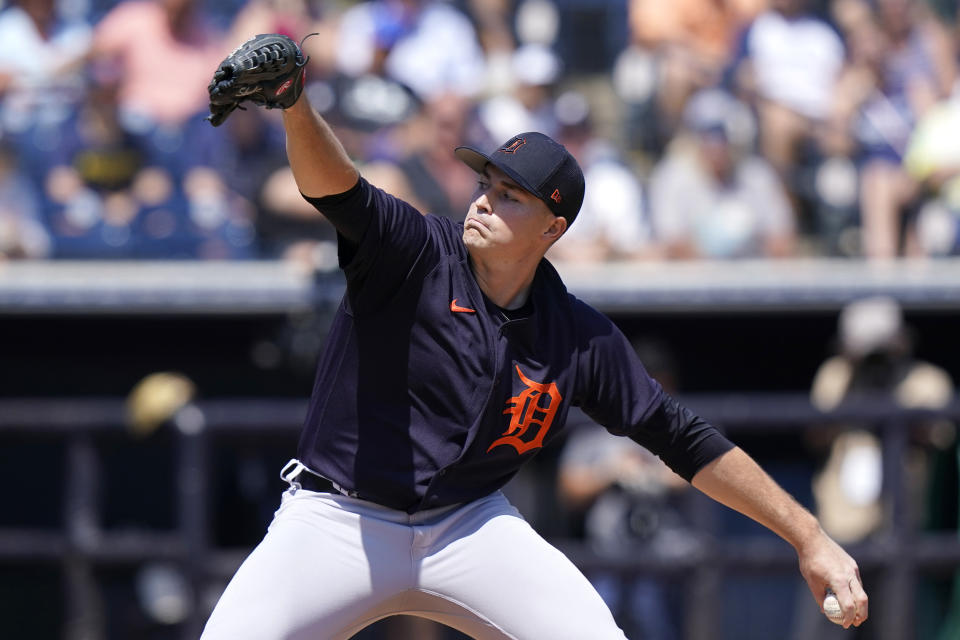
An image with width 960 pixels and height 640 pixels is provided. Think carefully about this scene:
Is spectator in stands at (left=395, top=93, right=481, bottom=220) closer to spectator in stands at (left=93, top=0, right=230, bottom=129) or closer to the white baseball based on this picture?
spectator in stands at (left=93, top=0, right=230, bottom=129)

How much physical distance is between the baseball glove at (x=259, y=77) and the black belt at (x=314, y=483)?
1.01 metres

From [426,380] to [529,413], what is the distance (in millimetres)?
283

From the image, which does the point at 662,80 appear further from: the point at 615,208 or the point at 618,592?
the point at 618,592

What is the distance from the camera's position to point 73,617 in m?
6.17

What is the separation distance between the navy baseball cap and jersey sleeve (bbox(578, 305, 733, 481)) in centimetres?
38

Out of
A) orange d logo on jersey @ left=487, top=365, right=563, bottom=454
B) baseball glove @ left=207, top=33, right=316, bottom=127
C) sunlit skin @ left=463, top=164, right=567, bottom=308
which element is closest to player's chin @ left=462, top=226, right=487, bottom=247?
sunlit skin @ left=463, top=164, right=567, bottom=308

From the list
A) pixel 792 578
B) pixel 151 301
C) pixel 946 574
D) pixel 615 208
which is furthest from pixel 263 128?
pixel 946 574

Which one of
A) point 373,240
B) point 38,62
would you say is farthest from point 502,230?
point 38,62

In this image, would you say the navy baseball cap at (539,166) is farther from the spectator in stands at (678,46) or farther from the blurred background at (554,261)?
the spectator in stands at (678,46)

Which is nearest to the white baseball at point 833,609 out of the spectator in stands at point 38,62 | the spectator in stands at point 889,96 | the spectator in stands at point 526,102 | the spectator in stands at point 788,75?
the spectator in stands at point 889,96

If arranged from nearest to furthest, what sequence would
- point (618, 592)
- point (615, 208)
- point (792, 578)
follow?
point (618, 592), point (792, 578), point (615, 208)

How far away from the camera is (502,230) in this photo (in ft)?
11.0

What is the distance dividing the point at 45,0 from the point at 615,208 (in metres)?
3.25

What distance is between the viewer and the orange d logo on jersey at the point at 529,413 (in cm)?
340
